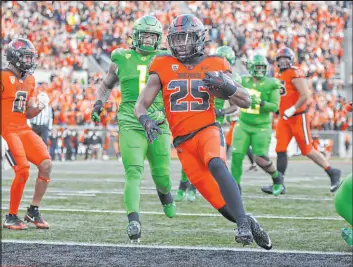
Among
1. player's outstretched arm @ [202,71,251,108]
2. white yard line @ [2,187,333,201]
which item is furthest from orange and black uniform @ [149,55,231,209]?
white yard line @ [2,187,333,201]

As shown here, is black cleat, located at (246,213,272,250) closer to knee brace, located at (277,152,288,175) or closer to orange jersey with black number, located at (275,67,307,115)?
orange jersey with black number, located at (275,67,307,115)

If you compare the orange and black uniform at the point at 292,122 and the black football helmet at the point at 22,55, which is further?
the orange and black uniform at the point at 292,122

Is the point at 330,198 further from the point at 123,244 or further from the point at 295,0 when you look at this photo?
the point at 295,0

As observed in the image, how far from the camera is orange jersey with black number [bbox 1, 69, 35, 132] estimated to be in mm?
6750

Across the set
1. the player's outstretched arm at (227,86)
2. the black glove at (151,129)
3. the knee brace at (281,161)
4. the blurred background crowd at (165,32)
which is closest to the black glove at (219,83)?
the player's outstretched arm at (227,86)

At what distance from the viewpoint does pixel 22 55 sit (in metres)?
6.68

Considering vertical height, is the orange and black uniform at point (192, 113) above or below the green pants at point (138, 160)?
above

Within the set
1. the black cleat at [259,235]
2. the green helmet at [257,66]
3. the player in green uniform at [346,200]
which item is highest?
the player in green uniform at [346,200]

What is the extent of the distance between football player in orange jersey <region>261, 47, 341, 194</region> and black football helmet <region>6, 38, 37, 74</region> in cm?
419

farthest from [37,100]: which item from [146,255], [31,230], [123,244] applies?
[146,255]

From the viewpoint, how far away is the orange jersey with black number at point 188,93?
5.24 m

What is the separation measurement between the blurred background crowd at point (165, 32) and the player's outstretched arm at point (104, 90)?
16254mm

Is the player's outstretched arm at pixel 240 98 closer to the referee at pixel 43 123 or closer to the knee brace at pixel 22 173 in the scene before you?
the knee brace at pixel 22 173

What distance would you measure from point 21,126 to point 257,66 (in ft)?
12.8
